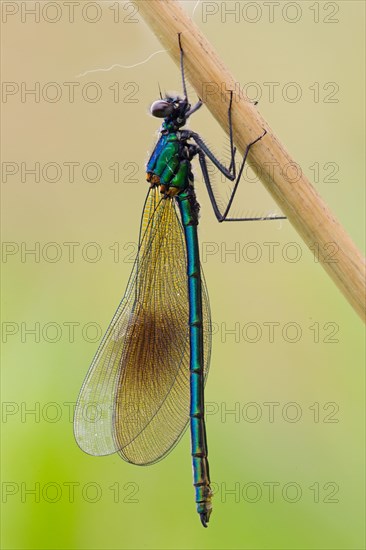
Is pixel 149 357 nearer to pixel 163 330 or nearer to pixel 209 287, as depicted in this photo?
pixel 163 330

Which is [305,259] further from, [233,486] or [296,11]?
[296,11]

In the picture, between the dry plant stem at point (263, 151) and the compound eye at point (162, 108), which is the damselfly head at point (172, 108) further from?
the dry plant stem at point (263, 151)

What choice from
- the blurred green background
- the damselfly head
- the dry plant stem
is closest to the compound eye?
the damselfly head

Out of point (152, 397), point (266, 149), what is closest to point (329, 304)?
point (152, 397)

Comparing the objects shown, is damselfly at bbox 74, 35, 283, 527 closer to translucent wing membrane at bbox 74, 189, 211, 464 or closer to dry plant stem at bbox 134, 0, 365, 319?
translucent wing membrane at bbox 74, 189, 211, 464

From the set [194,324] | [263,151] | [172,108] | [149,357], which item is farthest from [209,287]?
[263,151]
